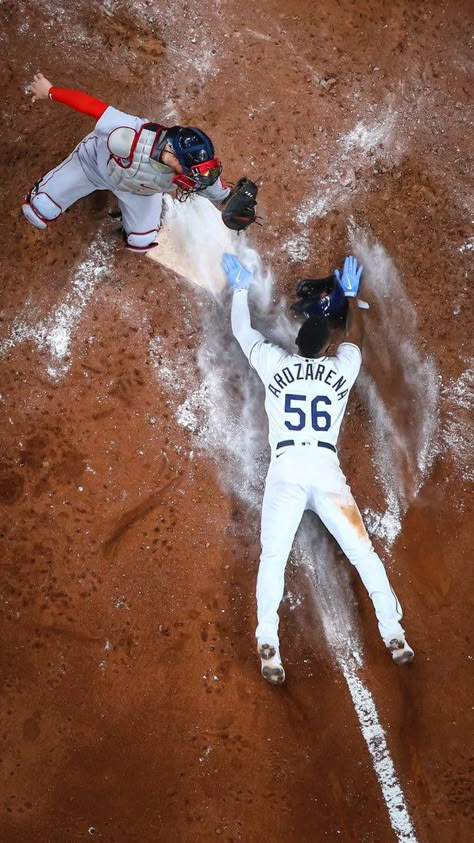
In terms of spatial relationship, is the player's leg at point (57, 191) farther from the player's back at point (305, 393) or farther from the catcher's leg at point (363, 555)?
the catcher's leg at point (363, 555)

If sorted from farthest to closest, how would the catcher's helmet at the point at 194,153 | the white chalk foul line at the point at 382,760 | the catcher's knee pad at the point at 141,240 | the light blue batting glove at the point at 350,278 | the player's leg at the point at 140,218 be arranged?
1. the light blue batting glove at the point at 350,278
2. the catcher's knee pad at the point at 141,240
3. the white chalk foul line at the point at 382,760
4. the player's leg at the point at 140,218
5. the catcher's helmet at the point at 194,153

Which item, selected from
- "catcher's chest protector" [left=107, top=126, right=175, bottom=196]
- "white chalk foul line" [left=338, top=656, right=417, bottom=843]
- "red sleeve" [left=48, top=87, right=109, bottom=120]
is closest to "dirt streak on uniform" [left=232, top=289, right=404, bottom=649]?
"white chalk foul line" [left=338, top=656, right=417, bottom=843]

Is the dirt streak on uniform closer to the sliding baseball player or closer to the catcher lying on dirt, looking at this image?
the sliding baseball player

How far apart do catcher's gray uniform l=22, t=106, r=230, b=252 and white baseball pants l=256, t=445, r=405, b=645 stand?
2230 millimetres

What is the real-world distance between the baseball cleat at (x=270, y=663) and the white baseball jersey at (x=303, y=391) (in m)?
1.56

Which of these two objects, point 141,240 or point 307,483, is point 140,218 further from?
point 307,483

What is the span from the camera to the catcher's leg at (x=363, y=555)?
5.60 m

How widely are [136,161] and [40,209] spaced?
3.55 feet

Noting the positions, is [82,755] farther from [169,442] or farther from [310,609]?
[169,442]

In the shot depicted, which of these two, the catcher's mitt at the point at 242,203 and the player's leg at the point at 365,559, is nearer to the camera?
the catcher's mitt at the point at 242,203

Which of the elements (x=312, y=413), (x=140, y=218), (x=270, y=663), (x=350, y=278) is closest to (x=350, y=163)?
(x=350, y=278)

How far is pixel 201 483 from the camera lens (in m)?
6.10

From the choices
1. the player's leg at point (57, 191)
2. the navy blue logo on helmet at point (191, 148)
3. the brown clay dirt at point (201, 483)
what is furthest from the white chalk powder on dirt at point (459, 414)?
the player's leg at point (57, 191)

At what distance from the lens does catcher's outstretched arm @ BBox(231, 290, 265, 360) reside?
19.3 feet
